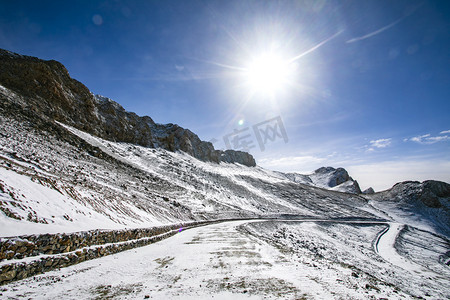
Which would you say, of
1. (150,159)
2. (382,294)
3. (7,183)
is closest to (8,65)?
(150,159)

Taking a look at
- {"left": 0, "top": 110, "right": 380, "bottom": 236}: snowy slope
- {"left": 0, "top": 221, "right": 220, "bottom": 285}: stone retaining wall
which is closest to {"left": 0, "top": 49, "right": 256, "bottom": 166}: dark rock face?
{"left": 0, "top": 110, "right": 380, "bottom": 236}: snowy slope

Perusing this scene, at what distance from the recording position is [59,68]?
4681cm

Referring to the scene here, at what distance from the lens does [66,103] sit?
42.4 m

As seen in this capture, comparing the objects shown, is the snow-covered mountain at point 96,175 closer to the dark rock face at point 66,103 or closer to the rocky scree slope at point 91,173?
the rocky scree slope at point 91,173

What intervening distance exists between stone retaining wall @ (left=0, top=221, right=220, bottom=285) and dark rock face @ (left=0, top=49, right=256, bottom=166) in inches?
1260

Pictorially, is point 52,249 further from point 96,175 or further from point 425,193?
point 425,193

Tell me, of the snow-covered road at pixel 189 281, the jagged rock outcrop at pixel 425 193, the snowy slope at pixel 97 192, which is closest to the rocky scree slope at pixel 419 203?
the jagged rock outcrop at pixel 425 193

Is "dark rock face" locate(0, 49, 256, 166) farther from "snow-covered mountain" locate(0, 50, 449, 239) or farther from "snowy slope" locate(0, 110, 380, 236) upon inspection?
"snowy slope" locate(0, 110, 380, 236)

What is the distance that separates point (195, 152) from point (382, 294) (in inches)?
3169

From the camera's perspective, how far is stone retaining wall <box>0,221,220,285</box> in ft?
17.5

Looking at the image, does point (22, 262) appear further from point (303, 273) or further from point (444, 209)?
point (444, 209)

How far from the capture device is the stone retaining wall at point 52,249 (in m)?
5.32

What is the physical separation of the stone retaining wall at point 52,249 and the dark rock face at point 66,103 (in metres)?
32.0

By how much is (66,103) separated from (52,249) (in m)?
47.1
